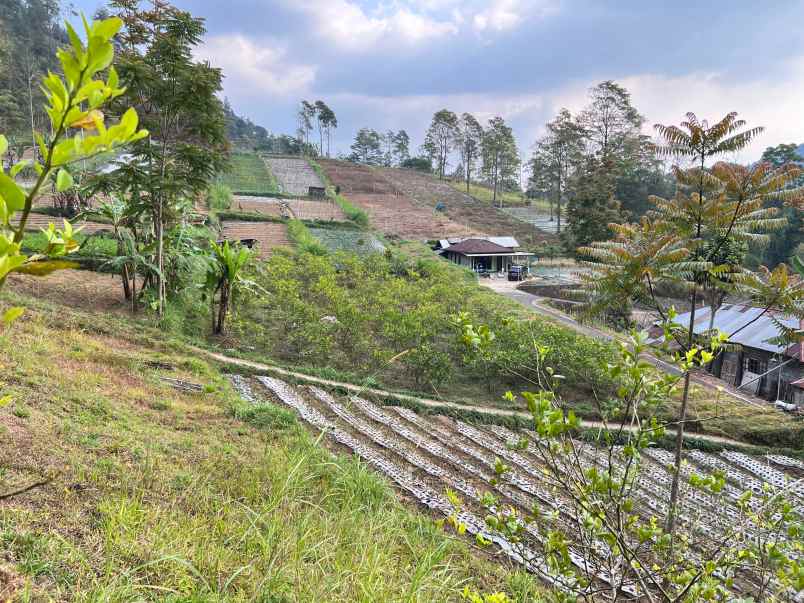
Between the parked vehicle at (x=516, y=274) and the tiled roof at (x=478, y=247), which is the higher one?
the tiled roof at (x=478, y=247)

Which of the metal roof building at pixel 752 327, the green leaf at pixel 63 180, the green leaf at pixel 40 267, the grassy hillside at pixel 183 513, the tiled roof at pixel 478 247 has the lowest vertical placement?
the metal roof building at pixel 752 327

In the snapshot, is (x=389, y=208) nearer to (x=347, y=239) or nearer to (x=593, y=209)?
(x=347, y=239)

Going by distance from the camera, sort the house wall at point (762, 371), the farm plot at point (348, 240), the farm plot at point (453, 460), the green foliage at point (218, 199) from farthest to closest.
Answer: the green foliage at point (218, 199), the farm plot at point (348, 240), the house wall at point (762, 371), the farm plot at point (453, 460)

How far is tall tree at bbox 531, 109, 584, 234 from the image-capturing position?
135 feet

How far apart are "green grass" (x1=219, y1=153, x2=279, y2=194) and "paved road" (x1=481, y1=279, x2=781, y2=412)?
23.0m

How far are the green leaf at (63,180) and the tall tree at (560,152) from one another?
1620 inches

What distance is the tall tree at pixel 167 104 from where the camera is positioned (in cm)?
945

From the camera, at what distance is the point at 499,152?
180ft

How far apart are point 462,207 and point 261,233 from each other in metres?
29.3

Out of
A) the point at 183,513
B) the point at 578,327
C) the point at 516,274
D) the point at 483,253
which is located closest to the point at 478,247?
the point at 483,253

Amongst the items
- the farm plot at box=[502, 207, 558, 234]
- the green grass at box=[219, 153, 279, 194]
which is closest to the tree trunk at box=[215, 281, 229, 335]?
the green grass at box=[219, 153, 279, 194]

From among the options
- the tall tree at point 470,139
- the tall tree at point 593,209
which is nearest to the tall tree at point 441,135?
the tall tree at point 470,139

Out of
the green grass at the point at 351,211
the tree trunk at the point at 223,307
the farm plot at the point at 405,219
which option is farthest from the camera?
the farm plot at the point at 405,219

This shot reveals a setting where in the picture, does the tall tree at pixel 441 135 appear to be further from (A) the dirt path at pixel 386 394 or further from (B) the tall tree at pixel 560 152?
(A) the dirt path at pixel 386 394
